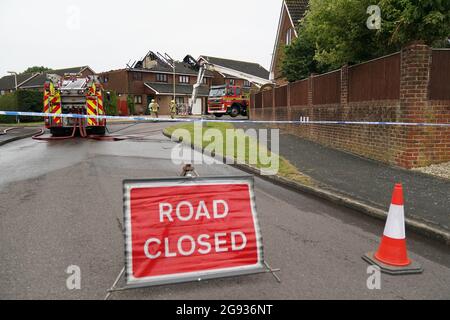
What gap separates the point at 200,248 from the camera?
3467mm

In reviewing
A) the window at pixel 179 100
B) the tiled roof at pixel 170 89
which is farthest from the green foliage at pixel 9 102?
the window at pixel 179 100

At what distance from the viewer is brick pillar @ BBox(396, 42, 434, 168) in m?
8.24

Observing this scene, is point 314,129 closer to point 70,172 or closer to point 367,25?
point 367,25

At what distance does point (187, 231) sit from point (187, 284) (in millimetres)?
473

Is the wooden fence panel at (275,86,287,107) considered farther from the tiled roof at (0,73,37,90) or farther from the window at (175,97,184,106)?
the tiled roof at (0,73,37,90)

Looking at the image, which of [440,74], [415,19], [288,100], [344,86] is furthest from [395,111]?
[288,100]

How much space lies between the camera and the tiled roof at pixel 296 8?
29703mm

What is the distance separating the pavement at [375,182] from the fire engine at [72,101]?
8786 mm

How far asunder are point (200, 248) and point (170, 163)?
6.20 meters

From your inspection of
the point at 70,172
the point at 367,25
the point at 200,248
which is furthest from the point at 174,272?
the point at 367,25

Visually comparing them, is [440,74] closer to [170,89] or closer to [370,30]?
[370,30]

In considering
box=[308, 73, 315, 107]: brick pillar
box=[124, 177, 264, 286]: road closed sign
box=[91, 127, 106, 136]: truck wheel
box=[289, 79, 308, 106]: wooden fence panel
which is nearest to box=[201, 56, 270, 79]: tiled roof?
box=[289, 79, 308, 106]: wooden fence panel

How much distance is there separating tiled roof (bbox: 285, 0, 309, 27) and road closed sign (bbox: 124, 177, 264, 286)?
2846 centimetres

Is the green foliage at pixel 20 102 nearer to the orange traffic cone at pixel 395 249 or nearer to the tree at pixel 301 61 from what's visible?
the tree at pixel 301 61
